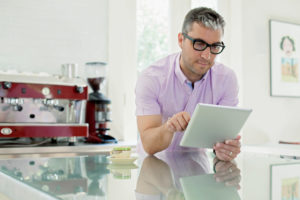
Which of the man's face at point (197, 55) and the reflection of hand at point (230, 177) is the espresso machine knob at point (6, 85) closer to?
the man's face at point (197, 55)

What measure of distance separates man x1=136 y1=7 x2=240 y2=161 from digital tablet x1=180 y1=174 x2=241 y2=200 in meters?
0.90

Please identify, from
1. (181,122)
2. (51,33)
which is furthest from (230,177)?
(51,33)

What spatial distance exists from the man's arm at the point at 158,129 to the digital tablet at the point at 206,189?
2.03 feet

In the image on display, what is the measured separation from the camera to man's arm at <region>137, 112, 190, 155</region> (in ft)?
4.96

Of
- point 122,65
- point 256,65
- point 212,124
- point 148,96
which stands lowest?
point 212,124

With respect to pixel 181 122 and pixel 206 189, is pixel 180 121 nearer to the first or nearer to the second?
pixel 181 122

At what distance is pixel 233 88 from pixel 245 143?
2.21m

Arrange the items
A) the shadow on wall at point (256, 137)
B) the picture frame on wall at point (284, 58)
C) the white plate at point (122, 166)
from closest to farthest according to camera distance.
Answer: the white plate at point (122, 166) → the shadow on wall at point (256, 137) → the picture frame on wall at point (284, 58)

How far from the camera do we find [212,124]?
4.39 feet

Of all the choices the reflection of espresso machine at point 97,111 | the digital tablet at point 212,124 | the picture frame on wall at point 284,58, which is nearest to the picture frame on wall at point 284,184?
the digital tablet at point 212,124

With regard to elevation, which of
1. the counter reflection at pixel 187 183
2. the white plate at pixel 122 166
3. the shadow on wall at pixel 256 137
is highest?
the counter reflection at pixel 187 183

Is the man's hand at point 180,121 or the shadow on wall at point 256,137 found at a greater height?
the man's hand at point 180,121

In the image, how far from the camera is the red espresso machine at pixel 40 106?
8.09 ft

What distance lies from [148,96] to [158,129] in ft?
0.82
